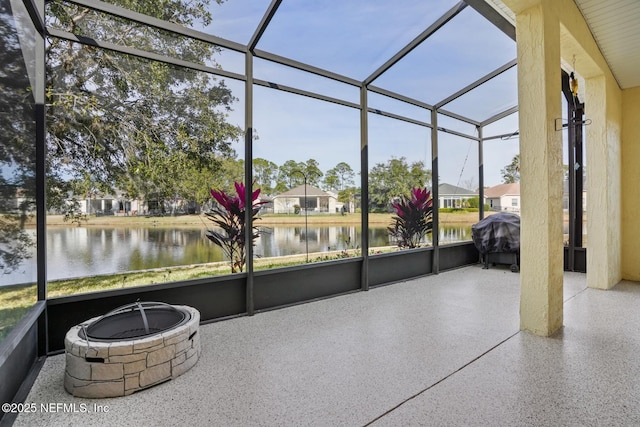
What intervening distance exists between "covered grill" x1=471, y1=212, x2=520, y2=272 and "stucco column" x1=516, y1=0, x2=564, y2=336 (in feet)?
9.67

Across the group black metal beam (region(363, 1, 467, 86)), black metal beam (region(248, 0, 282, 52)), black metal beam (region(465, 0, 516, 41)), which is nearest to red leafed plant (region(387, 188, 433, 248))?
black metal beam (region(363, 1, 467, 86))

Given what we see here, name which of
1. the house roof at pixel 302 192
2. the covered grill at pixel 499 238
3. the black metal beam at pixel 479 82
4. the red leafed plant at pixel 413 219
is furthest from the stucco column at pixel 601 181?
the house roof at pixel 302 192

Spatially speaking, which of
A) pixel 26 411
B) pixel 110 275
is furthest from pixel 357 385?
pixel 110 275

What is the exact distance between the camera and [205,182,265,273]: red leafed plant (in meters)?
3.56

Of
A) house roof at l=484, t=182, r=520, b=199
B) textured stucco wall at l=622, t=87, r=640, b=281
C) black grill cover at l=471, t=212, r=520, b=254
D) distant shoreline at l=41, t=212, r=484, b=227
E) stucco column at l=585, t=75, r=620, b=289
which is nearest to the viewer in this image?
distant shoreline at l=41, t=212, r=484, b=227

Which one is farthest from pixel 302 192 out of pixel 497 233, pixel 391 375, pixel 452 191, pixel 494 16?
pixel 497 233

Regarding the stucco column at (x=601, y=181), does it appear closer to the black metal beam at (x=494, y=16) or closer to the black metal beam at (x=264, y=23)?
the black metal beam at (x=494, y=16)

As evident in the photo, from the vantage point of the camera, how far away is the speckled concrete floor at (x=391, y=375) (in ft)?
6.04

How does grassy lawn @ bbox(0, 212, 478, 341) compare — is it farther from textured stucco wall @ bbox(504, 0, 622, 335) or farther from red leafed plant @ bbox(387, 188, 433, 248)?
textured stucco wall @ bbox(504, 0, 622, 335)

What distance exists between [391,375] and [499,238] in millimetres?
4741

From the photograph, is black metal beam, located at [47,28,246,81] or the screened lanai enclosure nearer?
the screened lanai enclosure

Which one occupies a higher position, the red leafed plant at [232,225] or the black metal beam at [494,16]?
the black metal beam at [494,16]

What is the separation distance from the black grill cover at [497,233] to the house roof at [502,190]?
17.9 inches

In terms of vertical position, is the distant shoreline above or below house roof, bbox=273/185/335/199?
below
